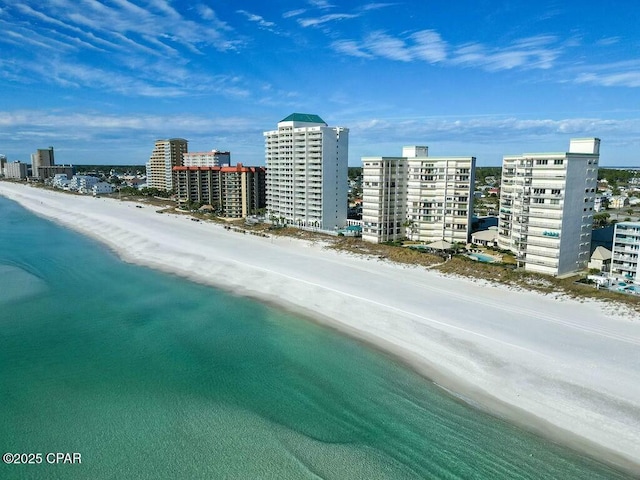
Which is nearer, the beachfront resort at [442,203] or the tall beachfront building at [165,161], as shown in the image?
the beachfront resort at [442,203]

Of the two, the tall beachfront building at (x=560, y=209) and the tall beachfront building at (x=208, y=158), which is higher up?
the tall beachfront building at (x=208, y=158)

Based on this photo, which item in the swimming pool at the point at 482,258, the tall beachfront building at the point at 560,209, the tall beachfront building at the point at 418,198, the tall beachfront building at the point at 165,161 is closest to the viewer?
the tall beachfront building at the point at 560,209

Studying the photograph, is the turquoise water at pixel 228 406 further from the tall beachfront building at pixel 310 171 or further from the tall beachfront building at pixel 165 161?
the tall beachfront building at pixel 165 161

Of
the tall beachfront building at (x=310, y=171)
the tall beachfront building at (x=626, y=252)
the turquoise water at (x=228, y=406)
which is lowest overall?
the turquoise water at (x=228, y=406)

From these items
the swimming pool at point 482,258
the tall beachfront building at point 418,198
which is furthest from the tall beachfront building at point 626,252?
the tall beachfront building at point 418,198

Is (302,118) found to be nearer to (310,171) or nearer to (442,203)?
(310,171)

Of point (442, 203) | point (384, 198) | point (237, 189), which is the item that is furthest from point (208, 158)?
point (442, 203)

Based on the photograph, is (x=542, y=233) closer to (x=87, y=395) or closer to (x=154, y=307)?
(x=154, y=307)

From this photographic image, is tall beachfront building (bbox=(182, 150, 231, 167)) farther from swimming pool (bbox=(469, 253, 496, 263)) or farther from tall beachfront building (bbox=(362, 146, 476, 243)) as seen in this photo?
swimming pool (bbox=(469, 253, 496, 263))

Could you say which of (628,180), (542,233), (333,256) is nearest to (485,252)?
(542,233)
